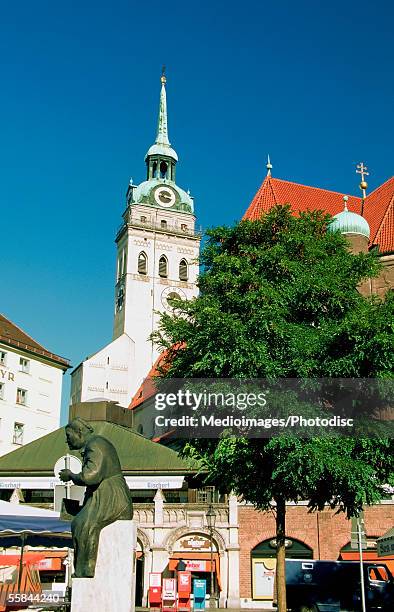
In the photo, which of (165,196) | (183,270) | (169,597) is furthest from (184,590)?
(165,196)

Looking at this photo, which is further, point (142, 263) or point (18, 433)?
point (142, 263)

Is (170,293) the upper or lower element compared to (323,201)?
upper

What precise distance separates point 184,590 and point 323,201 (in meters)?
27.2

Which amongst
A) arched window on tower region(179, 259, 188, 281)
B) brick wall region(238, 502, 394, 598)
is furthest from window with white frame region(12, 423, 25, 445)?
arched window on tower region(179, 259, 188, 281)

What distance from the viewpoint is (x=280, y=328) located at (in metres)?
19.8

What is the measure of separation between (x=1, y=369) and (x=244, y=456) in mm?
31709

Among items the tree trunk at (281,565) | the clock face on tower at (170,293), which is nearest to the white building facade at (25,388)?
the clock face on tower at (170,293)

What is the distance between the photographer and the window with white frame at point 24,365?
165 ft

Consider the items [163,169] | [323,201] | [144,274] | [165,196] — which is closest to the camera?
[323,201]

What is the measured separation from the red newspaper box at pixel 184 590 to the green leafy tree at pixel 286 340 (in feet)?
25.8

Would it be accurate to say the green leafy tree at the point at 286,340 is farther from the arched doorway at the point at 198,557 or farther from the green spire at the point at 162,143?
the green spire at the point at 162,143

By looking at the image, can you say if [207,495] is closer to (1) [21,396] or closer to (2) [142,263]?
(1) [21,396]

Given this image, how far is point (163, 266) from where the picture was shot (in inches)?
2788

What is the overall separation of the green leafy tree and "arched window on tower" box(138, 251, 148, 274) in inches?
1863
